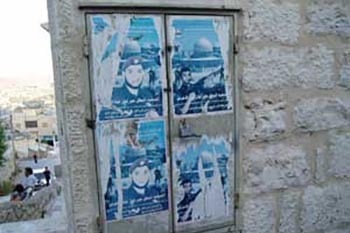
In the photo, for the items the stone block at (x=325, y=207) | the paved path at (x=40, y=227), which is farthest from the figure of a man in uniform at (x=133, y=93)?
the paved path at (x=40, y=227)

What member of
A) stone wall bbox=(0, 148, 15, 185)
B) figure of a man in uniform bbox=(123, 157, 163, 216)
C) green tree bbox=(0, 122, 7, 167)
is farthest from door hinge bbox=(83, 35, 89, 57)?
green tree bbox=(0, 122, 7, 167)

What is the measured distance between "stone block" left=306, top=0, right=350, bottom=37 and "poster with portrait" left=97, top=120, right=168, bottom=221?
728 mm

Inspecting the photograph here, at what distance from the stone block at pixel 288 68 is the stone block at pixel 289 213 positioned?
0.44m

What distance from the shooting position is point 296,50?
5.13ft

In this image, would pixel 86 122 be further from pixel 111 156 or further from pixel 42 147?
pixel 42 147

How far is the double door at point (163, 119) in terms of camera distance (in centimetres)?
129

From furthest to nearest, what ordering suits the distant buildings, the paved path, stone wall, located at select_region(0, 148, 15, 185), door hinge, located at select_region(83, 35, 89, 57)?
1. the distant buildings
2. stone wall, located at select_region(0, 148, 15, 185)
3. the paved path
4. door hinge, located at select_region(83, 35, 89, 57)

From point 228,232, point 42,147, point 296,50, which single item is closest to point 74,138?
point 228,232

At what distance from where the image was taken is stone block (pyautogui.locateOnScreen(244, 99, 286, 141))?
152 centimetres

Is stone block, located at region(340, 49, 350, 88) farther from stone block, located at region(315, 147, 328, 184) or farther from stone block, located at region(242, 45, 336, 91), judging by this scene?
stone block, located at region(315, 147, 328, 184)

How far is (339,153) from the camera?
1.71 meters

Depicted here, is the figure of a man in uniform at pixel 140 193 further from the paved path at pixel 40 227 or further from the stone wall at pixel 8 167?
the stone wall at pixel 8 167

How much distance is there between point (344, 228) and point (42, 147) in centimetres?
1931

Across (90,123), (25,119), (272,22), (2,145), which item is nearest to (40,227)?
(90,123)
